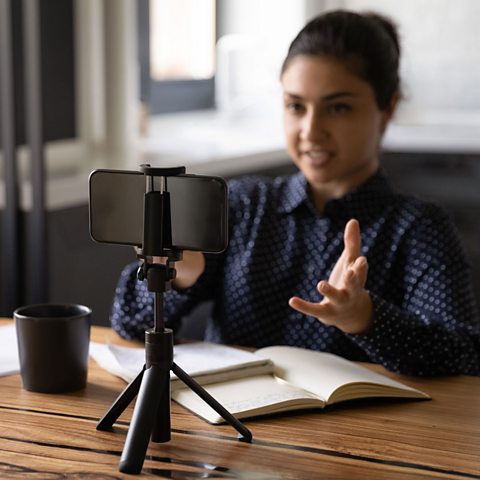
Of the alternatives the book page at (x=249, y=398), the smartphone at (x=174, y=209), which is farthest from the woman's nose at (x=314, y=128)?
the smartphone at (x=174, y=209)

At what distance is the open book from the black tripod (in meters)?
0.09

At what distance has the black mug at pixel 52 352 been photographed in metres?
1.28

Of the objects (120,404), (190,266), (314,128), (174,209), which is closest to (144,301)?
(190,266)

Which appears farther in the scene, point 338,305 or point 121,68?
point 121,68

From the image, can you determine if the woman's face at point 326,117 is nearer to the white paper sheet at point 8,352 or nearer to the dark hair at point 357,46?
the dark hair at point 357,46

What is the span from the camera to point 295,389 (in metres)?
1.29

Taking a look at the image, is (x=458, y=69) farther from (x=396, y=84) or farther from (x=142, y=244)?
(x=142, y=244)

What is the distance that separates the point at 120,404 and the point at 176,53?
9.39 feet

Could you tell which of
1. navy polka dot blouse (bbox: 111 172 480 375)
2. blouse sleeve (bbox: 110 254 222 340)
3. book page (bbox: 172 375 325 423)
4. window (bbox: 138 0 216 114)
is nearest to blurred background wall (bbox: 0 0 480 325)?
window (bbox: 138 0 216 114)

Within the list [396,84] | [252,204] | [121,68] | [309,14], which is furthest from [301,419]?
[309,14]

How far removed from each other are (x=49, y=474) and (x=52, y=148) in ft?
6.59

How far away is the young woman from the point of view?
5.88 ft

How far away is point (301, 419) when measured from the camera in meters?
1.21

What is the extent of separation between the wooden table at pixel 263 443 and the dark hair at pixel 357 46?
77 cm
